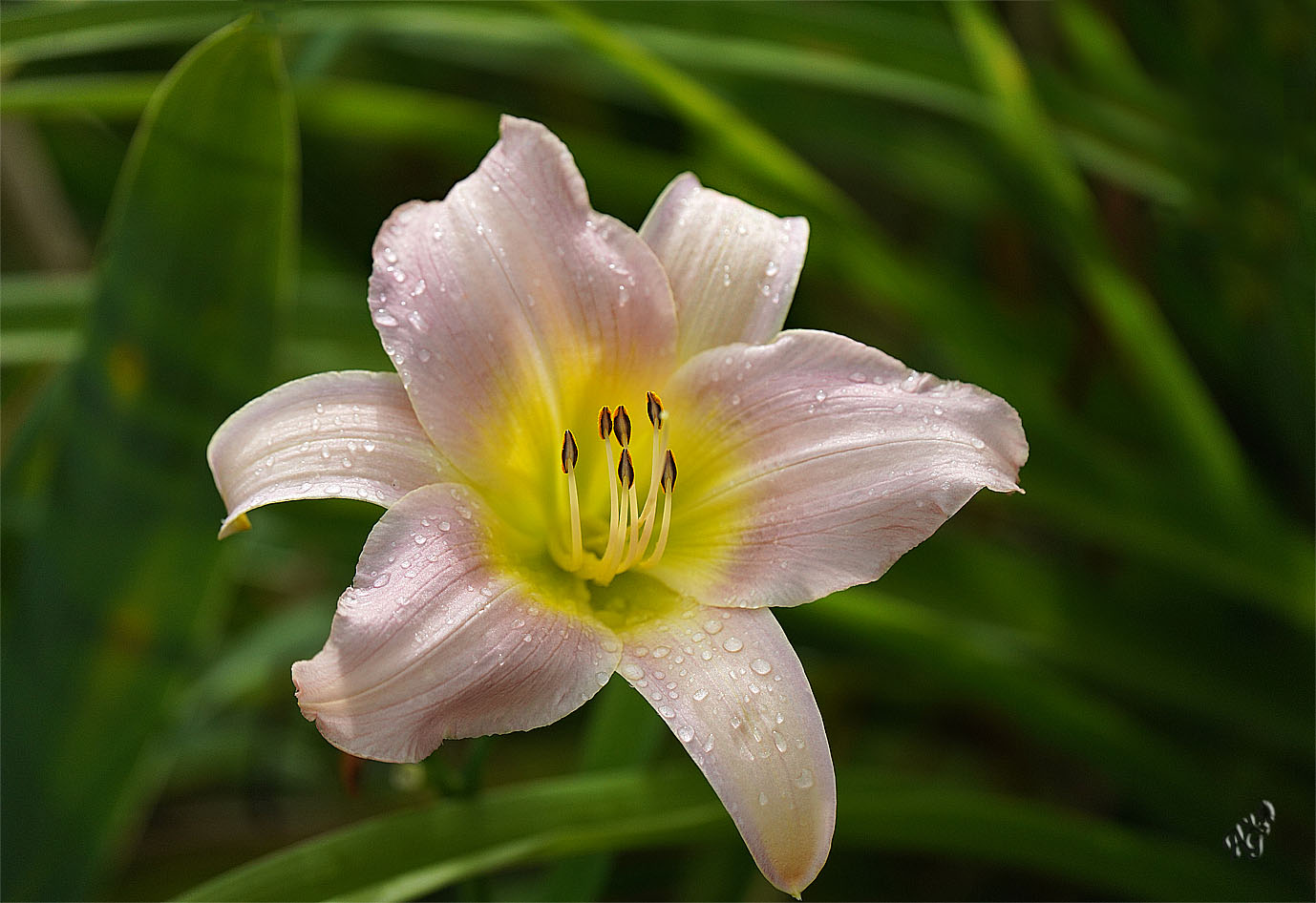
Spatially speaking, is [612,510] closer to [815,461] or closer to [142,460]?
[815,461]

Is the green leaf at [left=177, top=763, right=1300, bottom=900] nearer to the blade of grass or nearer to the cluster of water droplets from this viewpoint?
the cluster of water droplets

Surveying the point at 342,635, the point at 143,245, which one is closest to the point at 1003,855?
the point at 342,635

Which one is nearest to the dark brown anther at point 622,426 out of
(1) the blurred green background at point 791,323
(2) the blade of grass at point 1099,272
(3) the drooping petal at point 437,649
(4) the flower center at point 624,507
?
(4) the flower center at point 624,507

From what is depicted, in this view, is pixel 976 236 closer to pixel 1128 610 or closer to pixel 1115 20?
pixel 1115 20

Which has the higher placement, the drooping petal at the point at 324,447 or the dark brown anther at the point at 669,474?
the drooping petal at the point at 324,447

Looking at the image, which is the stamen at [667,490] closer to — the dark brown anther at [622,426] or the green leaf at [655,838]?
the dark brown anther at [622,426]

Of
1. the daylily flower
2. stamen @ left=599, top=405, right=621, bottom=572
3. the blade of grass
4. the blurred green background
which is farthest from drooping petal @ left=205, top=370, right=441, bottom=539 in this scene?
the blade of grass
